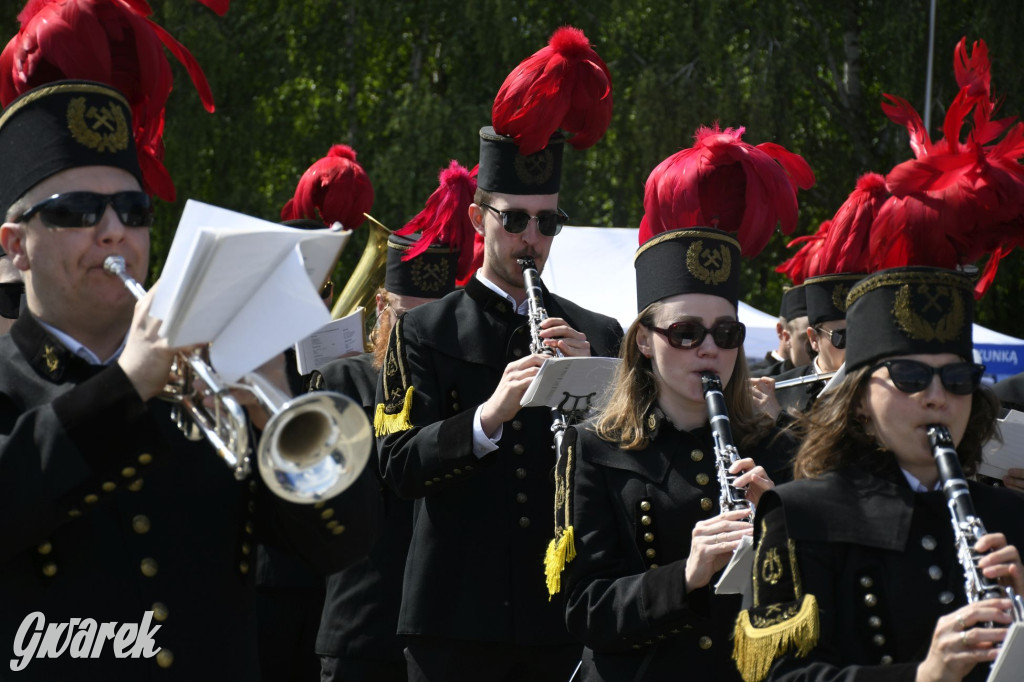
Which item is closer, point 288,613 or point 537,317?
point 537,317

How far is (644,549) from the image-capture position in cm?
430

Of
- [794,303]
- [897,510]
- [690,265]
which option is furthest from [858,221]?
[794,303]

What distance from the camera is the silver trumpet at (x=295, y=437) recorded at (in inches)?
107

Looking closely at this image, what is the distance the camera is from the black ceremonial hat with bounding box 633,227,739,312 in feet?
14.8

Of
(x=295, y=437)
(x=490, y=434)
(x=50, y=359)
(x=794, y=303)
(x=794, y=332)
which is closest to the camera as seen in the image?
(x=295, y=437)

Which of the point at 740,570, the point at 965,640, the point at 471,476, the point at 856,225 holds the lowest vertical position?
the point at 471,476

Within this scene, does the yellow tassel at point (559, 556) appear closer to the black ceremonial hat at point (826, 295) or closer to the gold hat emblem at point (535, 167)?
the gold hat emblem at point (535, 167)

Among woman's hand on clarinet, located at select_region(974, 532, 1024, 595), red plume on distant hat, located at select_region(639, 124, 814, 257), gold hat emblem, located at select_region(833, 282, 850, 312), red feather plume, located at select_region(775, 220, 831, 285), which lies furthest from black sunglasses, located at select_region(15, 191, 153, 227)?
red feather plume, located at select_region(775, 220, 831, 285)

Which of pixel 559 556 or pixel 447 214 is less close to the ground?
pixel 447 214

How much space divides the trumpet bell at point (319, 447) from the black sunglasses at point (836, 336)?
484 centimetres

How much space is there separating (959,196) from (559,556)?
152cm

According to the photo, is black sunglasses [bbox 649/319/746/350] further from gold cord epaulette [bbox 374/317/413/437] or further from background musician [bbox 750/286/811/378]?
background musician [bbox 750/286/811/378]

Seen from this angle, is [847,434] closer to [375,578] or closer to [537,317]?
[537,317]

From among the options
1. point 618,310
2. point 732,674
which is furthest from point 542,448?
point 618,310
